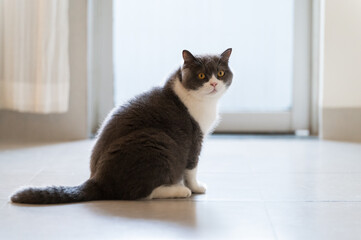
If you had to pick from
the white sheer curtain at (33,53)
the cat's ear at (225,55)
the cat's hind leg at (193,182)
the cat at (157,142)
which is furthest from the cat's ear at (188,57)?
the white sheer curtain at (33,53)

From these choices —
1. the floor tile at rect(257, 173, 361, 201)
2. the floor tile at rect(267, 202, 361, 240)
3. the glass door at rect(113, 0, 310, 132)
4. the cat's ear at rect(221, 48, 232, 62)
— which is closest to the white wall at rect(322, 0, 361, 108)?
the glass door at rect(113, 0, 310, 132)

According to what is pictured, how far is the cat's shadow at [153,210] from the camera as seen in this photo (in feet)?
5.53

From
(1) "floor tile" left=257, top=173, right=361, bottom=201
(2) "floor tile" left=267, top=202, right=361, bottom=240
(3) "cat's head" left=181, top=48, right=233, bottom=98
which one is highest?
(3) "cat's head" left=181, top=48, right=233, bottom=98

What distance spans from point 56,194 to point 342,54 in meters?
2.01

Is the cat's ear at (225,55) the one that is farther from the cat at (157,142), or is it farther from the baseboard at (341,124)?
the baseboard at (341,124)

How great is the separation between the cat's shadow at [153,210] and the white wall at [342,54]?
5.25 ft

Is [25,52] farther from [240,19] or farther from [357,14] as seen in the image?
[357,14]

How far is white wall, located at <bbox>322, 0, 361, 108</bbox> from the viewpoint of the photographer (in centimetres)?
311

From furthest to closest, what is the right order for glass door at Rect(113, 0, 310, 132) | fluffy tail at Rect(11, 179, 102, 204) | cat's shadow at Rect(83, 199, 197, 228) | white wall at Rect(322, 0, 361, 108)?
glass door at Rect(113, 0, 310, 132), white wall at Rect(322, 0, 361, 108), fluffy tail at Rect(11, 179, 102, 204), cat's shadow at Rect(83, 199, 197, 228)

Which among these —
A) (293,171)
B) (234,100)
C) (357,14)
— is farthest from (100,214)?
(357,14)

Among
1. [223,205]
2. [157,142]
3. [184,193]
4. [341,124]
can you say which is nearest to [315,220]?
[223,205]

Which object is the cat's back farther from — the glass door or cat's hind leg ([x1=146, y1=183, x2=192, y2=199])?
the glass door

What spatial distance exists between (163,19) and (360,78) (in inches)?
48.4

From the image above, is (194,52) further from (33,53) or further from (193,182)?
(193,182)
